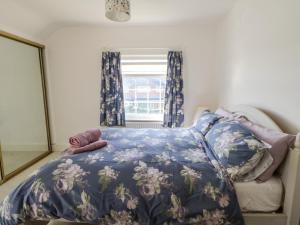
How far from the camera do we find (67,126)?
370 centimetres

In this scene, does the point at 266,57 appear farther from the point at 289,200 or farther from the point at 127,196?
the point at 127,196

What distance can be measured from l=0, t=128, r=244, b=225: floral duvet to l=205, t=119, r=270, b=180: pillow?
0.09 metres

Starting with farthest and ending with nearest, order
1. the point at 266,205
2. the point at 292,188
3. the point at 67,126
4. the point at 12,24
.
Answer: the point at 67,126 → the point at 12,24 → the point at 266,205 → the point at 292,188

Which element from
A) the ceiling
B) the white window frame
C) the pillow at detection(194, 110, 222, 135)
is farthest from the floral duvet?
the white window frame

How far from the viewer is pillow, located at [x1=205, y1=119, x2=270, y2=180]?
133 centimetres

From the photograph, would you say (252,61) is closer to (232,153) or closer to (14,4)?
(232,153)

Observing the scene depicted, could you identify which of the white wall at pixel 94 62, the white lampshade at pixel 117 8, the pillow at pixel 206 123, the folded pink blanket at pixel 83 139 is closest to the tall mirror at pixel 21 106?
the white wall at pixel 94 62

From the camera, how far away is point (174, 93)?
3.38m

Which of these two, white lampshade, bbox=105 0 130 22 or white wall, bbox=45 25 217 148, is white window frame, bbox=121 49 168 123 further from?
white lampshade, bbox=105 0 130 22

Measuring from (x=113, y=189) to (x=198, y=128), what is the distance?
1.43 metres

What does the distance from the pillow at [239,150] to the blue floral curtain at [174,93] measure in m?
1.81

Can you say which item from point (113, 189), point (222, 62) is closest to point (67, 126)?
point (113, 189)

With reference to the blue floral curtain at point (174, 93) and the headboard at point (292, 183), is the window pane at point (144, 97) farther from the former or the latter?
the headboard at point (292, 183)

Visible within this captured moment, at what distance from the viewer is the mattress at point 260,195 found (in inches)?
52.1
